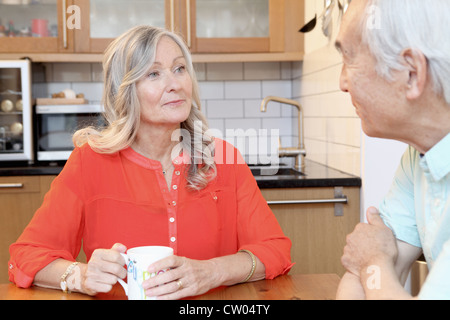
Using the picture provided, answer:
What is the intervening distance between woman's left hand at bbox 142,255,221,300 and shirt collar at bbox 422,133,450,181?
0.49 meters

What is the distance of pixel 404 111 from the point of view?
2.88 feet

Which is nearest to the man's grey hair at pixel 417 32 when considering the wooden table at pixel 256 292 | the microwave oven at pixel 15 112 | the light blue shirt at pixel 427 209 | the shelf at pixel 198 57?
the light blue shirt at pixel 427 209

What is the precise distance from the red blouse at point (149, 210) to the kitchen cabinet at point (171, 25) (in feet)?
5.25

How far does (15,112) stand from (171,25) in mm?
993

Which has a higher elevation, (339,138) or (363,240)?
(339,138)

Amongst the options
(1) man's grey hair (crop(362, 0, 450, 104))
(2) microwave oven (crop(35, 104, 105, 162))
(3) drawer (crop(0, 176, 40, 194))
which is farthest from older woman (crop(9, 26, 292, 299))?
(2) microwave oven (crop(35, 104, 105, 162))

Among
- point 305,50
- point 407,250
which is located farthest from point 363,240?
point 305,50

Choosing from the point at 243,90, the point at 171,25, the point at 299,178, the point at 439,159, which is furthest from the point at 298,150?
the point at 439,159

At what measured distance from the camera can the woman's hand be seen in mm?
1034

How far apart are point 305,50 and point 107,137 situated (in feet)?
5.92

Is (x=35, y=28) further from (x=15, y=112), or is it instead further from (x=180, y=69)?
(x=180, y=69)

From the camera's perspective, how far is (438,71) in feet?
2.69
